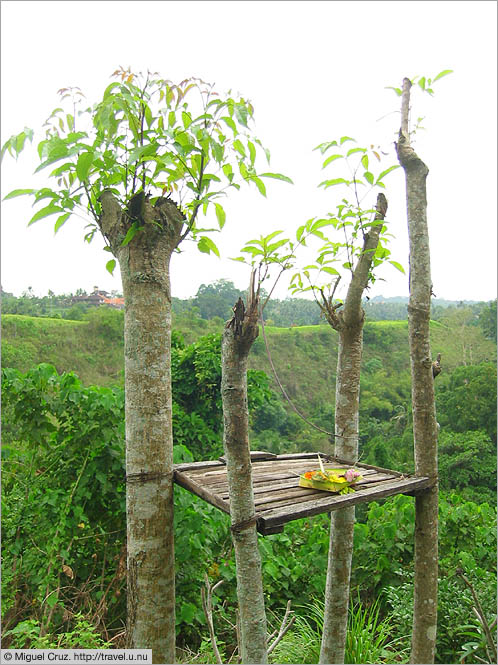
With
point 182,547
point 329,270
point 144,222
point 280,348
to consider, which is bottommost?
point 182,547

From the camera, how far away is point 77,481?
2062 mm

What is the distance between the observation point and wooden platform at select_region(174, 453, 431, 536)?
46.1 inches

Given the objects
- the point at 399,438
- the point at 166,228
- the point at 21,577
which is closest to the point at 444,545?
the point at 21,577

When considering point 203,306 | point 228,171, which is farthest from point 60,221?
point 203,306

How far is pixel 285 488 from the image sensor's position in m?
1.46

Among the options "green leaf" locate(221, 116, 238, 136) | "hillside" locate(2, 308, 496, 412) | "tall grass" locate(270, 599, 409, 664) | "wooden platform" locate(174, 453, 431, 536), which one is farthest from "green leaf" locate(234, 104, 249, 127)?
"hillside" locate(2, 308, 496, 412)

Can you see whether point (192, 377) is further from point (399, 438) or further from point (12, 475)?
point (399, 438)

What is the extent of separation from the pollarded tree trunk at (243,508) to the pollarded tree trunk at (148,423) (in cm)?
35

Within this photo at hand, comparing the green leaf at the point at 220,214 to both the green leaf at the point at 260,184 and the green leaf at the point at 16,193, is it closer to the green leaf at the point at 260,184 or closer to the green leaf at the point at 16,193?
the green leaf at the point at 260,184

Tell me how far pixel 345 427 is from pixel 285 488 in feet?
1.34

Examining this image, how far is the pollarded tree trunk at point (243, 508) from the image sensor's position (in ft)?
3.20

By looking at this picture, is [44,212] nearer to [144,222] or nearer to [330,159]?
Answer: [144,222]

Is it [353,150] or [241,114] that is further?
[353,150]

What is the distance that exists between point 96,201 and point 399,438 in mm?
17374
